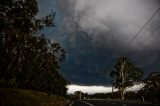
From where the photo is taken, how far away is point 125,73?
86.7 metres

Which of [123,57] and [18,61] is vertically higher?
[123,57]

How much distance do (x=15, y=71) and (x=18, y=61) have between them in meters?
2.95

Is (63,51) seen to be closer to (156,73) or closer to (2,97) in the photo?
(156,73)

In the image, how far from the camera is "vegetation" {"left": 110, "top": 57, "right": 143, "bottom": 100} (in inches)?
3356

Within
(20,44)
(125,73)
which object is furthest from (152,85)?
(20,44)

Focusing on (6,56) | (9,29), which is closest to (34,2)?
(9,29)

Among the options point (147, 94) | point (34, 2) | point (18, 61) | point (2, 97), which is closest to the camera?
point (2, 97)

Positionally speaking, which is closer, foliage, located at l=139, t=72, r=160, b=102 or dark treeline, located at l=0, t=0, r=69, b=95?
dark treeline, located at l=0, t=0, r=69, b=95

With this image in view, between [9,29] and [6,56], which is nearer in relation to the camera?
[9,29]

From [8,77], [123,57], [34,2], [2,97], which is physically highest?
[123,57]

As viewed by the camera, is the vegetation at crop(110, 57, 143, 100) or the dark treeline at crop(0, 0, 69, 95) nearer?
the dark treeline at crop(0, 0, 69, 95)

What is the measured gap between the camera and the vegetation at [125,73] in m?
85.2

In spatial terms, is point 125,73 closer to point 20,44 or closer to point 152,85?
point 152,85

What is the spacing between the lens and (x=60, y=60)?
69438 millimetres
